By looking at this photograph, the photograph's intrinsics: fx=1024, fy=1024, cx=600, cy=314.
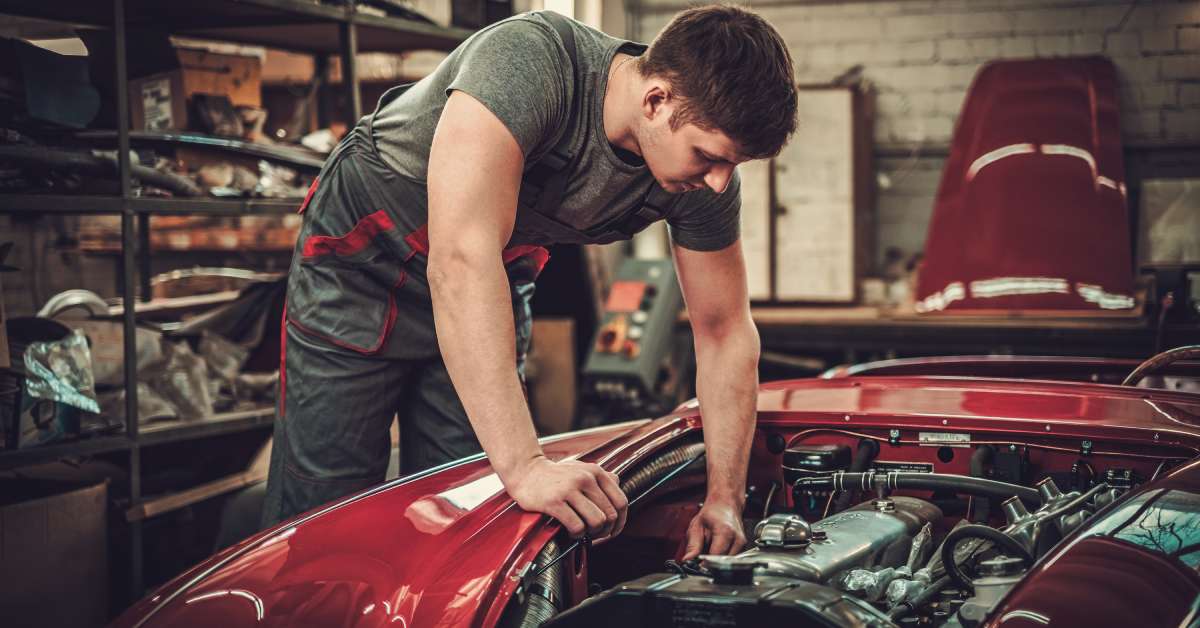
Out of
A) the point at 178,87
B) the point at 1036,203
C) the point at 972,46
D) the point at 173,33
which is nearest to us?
the point at 178,87

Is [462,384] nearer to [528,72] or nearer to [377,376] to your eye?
[528,72]

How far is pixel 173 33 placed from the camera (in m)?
3.71

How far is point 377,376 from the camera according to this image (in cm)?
209

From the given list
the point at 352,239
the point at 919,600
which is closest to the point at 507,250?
the point at 352,239

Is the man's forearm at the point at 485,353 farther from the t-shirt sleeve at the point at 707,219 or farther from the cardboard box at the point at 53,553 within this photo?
the cardboard box at the point at 53,553

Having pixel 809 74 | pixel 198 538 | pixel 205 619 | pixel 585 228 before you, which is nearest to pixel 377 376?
pixel 585 228

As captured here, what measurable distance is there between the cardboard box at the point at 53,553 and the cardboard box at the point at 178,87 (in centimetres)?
130

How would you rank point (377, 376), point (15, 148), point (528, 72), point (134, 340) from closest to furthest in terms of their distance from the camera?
point (528, 72) → point (377, 376) → point (15, 148) → point (134, 340)

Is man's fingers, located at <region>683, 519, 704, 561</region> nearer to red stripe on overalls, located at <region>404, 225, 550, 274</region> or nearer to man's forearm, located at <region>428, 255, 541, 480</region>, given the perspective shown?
man's forearm, located at <region>428, 255, 541, 480</region>

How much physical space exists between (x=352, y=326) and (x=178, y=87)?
6.41ft

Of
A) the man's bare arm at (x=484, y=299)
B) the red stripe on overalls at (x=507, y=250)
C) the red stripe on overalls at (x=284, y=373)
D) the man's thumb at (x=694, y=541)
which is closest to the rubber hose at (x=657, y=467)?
the man's thumb at (x=694, y=541)

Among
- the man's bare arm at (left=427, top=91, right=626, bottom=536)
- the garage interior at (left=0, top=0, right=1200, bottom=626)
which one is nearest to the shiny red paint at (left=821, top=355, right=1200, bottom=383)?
the man's bare arm at (left=427, top=91, right=626, bottom=536)

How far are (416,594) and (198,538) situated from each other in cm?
232

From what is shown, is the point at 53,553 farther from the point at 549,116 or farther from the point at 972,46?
the point at 972,46
